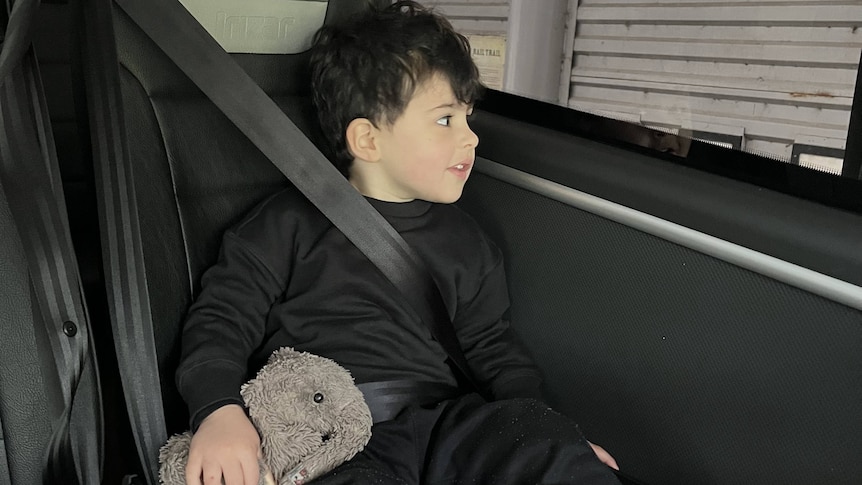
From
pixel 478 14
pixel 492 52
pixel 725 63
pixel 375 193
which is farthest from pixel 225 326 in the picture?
pixel 478 14

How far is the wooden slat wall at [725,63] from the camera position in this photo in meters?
1.58

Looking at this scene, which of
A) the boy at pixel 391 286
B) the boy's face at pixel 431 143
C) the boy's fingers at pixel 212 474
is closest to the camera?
the boy's fingers at pixel 212 474

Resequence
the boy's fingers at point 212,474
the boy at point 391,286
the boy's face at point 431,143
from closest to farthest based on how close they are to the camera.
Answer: the boy's fingers at point 212,474, the boy at point 391,286, the boy's face at point 431,143

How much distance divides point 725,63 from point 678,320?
109 cm

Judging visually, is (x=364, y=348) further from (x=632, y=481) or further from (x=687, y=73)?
(x=687, y=73)

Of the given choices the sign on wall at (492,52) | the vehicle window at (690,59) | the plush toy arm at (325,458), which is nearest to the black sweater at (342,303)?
the plush toy arm at (325,458)

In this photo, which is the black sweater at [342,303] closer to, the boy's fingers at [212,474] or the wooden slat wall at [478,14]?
the boy's fingers at [212,474]

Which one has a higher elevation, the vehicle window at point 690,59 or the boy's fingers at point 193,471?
the vehicle window at point 690,59

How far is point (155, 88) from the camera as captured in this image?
1.02 meters

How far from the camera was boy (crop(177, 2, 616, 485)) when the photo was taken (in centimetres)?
93

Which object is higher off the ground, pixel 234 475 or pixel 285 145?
pixel 285 145

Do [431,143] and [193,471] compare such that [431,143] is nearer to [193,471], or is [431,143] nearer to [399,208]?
[399,208]

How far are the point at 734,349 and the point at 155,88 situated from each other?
76 centimetres

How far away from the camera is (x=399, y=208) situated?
110 cm
